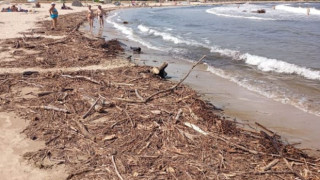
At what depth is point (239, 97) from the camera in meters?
9.48

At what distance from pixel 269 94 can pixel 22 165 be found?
7.68 metres

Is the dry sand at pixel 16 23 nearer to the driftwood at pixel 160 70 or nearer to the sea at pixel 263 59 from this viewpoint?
the sea at pixel 263 59

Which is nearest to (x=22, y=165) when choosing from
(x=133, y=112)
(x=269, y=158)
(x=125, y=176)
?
(x=125, y=176)

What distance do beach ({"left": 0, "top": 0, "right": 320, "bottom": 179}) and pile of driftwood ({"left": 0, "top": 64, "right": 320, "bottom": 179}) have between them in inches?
0.7

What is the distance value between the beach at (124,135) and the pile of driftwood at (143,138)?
0.06ft

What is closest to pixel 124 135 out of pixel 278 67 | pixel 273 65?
pixel 278 67

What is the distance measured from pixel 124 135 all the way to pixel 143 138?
0.45 m

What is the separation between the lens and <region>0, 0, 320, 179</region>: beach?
16.9 feet

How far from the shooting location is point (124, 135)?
6.28 metres

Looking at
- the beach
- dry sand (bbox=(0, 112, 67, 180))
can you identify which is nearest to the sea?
the beach

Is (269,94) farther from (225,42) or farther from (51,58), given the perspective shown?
(225,42)

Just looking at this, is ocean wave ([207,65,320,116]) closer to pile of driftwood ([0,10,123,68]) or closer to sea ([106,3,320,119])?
sea ([106,3,320,119])

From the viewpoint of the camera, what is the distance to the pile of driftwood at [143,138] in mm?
5133

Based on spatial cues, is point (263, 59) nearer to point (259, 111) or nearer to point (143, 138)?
point (259, 111)
